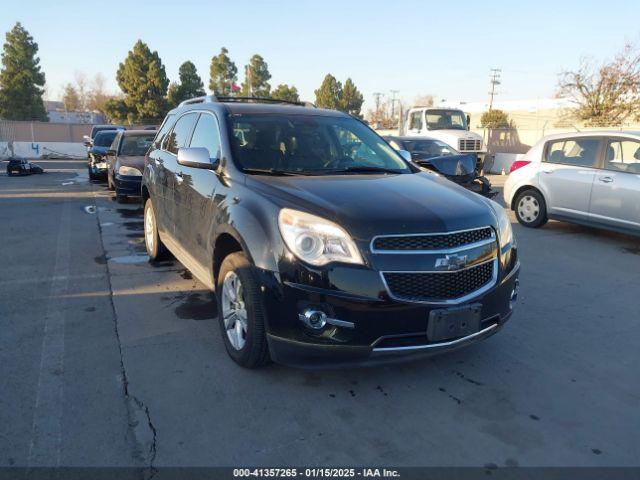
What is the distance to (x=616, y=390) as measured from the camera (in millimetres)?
3350

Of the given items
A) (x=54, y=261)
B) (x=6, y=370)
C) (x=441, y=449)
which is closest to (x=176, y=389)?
(x=6, y=370)

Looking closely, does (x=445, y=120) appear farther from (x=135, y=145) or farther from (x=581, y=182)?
(x=135, y=145)

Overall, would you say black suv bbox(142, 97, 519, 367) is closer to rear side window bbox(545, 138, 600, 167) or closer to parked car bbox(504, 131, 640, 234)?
parked car bbox(504, 131, 640, 234)

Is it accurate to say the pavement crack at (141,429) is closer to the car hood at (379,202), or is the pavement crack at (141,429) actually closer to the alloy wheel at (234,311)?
the alloy wheel at (234,311)

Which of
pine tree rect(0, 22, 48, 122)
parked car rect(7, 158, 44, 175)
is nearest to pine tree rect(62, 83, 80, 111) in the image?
pine tree rect(0, 22, 48, 122)

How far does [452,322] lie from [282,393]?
46.6 inches

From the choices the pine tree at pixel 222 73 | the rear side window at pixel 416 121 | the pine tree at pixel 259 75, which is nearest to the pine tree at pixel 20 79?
the pine tree at pixel 222 73

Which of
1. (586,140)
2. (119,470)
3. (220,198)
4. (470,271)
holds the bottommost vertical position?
(119,470)

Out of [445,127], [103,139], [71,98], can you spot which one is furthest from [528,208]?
[71,98]

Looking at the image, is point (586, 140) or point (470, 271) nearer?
point (470, 271)

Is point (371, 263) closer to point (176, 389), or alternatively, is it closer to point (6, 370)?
point (176, 389)

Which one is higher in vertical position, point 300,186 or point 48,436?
point 300,186

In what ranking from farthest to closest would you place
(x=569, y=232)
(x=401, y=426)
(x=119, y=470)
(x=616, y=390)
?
(x=569, y=232), (x=616, y=390), (x=401, y=426), (x=119, y=470)

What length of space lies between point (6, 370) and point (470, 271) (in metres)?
3.22
